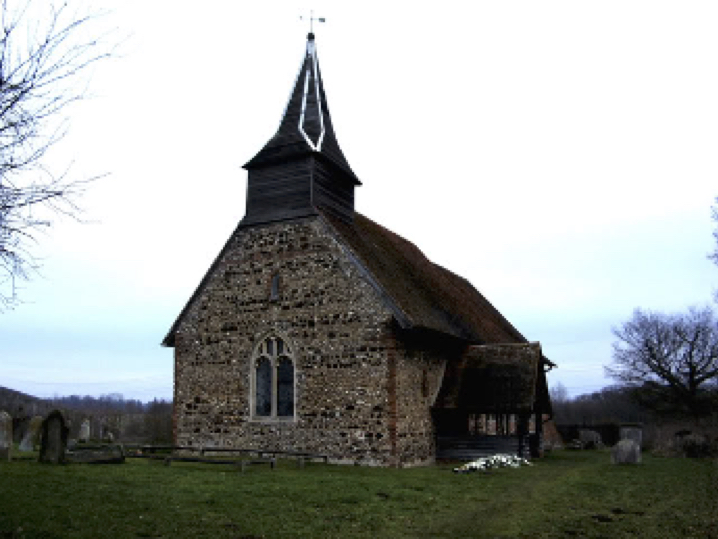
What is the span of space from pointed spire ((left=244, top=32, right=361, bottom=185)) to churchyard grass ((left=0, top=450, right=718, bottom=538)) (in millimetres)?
10054

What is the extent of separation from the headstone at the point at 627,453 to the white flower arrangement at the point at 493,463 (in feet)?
11.6

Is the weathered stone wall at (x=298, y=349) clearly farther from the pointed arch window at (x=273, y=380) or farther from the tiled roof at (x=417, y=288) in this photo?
the tiled roof at (x=417, y=288)

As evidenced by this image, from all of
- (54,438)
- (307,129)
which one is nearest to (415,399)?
(307,129)

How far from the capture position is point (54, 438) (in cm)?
1628

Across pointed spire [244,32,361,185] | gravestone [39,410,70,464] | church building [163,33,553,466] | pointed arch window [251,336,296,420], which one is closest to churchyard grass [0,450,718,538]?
gravestone [39,410,70,464]

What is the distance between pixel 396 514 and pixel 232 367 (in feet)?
38.9

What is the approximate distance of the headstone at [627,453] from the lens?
21922 mm

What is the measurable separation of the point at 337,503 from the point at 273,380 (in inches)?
374

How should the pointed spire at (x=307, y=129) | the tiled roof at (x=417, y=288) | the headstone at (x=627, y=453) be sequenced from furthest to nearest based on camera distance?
the pointed spire at (x=307, y=129)
the headstone at (x=627, y=453)
the tiled roof at (x=417, y=288)

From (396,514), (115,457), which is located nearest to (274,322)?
(115,457)

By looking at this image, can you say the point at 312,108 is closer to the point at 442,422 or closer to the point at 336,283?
the point at 336,283

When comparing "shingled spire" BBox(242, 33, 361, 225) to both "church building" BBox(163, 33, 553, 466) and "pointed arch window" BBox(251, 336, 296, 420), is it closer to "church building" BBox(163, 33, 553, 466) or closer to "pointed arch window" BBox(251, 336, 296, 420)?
"church building" BBox(163, 33, 553, 466)

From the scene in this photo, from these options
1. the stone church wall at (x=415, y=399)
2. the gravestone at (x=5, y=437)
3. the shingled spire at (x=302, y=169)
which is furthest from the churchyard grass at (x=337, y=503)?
the shingled spire at (x=302, y=169)

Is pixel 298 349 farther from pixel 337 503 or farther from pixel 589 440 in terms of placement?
pixel 589 440
